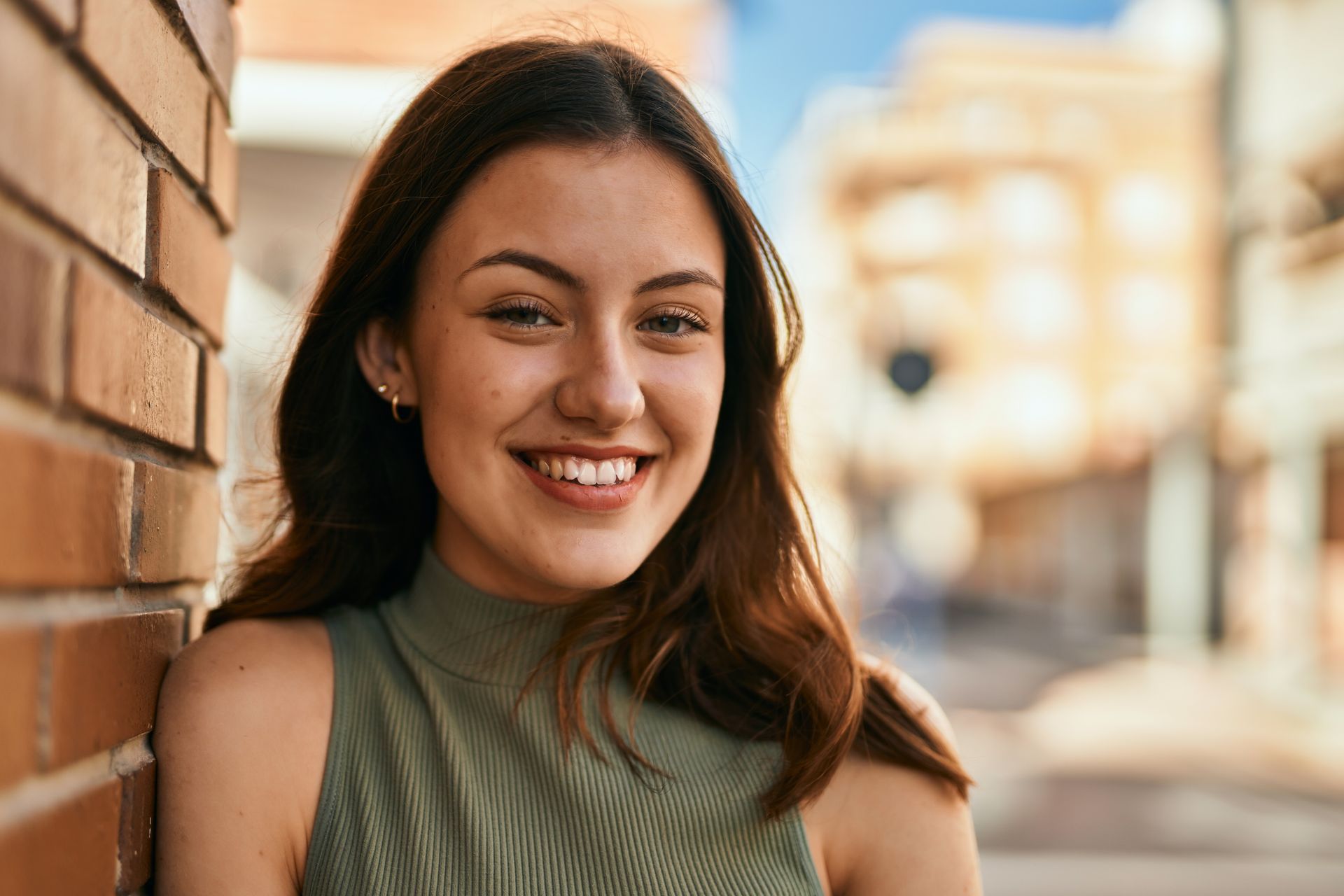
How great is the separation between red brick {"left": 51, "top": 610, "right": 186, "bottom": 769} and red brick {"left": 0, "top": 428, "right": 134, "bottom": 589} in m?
0.04

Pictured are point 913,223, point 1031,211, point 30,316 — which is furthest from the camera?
point 913,223

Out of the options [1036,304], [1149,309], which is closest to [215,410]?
[1036,304]

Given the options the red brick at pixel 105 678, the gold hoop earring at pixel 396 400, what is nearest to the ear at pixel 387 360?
the gold hoop earring at pixel 396 400

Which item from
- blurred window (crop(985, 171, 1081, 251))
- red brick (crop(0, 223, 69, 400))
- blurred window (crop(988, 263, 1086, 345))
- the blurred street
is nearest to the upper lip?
red brick (crop(0, 223, 69, 400))

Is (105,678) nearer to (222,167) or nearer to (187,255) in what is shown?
(187,255)

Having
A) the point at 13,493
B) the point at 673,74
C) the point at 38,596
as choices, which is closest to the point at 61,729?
the point at 38,596

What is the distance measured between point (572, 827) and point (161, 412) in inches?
29.6

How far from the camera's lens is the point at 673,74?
1.88 metres

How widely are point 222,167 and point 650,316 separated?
1.87 feet

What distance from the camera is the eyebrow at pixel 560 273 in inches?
61.5

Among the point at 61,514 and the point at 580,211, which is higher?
the point at 580,211

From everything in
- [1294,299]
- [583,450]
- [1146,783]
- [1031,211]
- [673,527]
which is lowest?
[1146,783]

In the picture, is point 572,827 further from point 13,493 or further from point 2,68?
point 2,68

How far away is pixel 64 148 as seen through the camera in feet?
2.82
